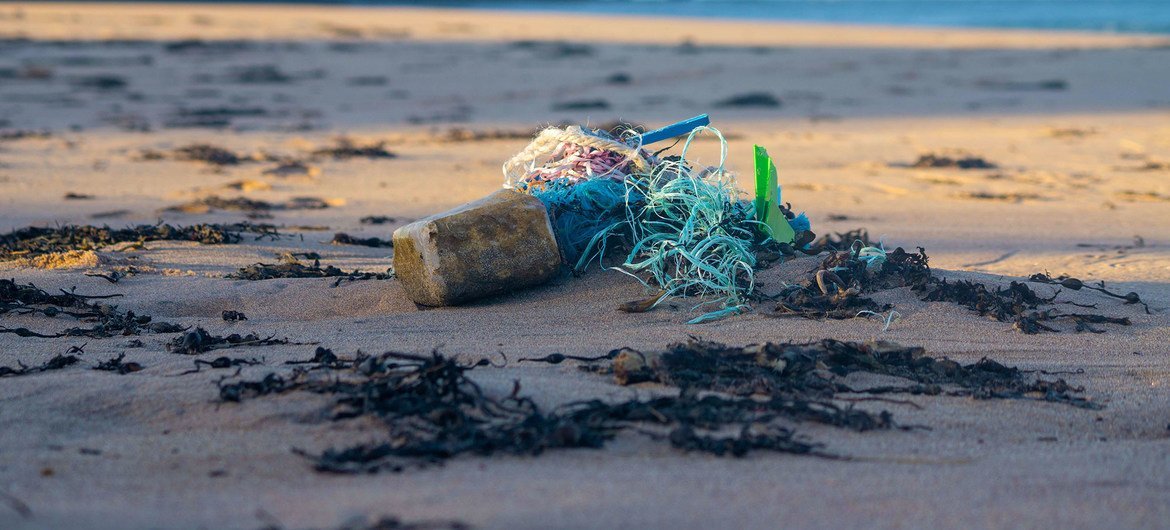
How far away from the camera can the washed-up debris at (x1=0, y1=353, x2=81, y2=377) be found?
10.5 feet

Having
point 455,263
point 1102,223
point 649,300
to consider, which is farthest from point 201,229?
point 1102,223

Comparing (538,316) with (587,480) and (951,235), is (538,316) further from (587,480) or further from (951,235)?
(951,235)

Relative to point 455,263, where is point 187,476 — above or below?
below

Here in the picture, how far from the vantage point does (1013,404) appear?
309 cm

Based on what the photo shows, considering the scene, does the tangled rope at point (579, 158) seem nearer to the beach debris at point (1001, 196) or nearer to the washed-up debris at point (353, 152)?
the beach debris at point (1001, 196)

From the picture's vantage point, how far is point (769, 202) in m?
4.36

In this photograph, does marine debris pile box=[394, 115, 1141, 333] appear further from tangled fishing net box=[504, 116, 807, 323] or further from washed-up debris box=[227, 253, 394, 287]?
washed-up debris box=[227, 253, 394, 287]

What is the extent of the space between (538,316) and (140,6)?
3678 centimetres

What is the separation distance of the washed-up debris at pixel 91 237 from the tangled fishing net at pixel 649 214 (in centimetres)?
184

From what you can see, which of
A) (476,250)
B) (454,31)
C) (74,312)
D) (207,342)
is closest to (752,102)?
(476,250)

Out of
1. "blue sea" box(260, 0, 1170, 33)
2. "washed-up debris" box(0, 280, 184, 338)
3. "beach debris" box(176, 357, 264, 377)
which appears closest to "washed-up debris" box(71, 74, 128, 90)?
"washed-up debris" box(0, 280, 184, 338)

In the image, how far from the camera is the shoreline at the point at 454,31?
24203mm

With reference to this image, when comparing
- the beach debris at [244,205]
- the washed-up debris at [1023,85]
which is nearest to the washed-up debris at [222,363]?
the beach debris at [244,205]

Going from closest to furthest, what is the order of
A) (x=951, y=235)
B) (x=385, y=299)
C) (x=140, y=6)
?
1. (x=385, y=299)
2. (x=951, y=235)
3. (x=140, y=6)
